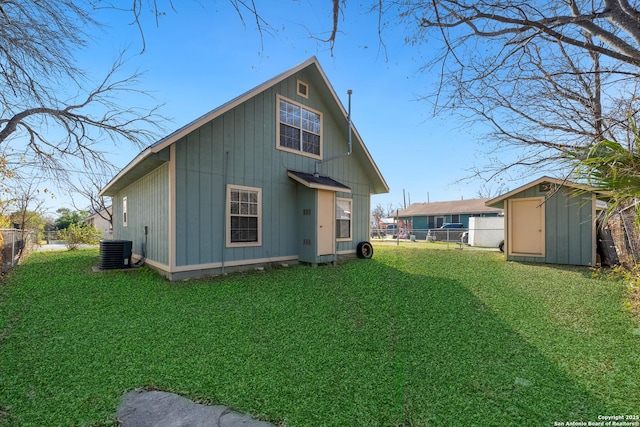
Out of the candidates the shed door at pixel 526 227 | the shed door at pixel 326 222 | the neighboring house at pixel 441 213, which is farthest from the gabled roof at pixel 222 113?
the neighboring house at pixel 441 213

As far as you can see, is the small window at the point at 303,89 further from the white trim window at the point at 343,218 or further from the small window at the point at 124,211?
the small window at the point at 124,211

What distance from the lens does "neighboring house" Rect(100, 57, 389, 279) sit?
6699mm

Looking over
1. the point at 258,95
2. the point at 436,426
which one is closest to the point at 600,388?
the point at 436,426

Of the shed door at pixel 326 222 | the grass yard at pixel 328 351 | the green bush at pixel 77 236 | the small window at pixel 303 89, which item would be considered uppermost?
the small window at pixel 303 89

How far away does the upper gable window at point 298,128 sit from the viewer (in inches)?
341

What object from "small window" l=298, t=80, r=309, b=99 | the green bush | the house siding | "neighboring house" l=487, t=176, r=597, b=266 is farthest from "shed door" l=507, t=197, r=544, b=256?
the green bush

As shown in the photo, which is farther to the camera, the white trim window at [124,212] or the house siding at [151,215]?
the white trim window at [124,212]

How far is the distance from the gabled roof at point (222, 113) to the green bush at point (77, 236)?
11.9 ft

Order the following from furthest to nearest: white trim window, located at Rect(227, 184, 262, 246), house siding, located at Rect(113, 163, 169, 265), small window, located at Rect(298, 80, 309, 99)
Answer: small window, located at Rect(298, 80, 309, 99) < white trim window, located at Rect(227, 184, 262, 246) < house siding, located at Rect(113, 163, 169, 265)

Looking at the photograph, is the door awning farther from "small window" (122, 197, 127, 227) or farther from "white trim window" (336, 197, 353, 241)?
"small window" (122, 197, 127, 227)

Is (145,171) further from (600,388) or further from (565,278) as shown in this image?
(565,278)

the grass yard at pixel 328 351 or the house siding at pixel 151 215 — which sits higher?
the house siding at pixel 151 215

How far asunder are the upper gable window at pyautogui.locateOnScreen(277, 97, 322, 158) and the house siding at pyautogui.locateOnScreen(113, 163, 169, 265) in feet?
10.8

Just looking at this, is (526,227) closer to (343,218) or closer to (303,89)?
(343,218)
